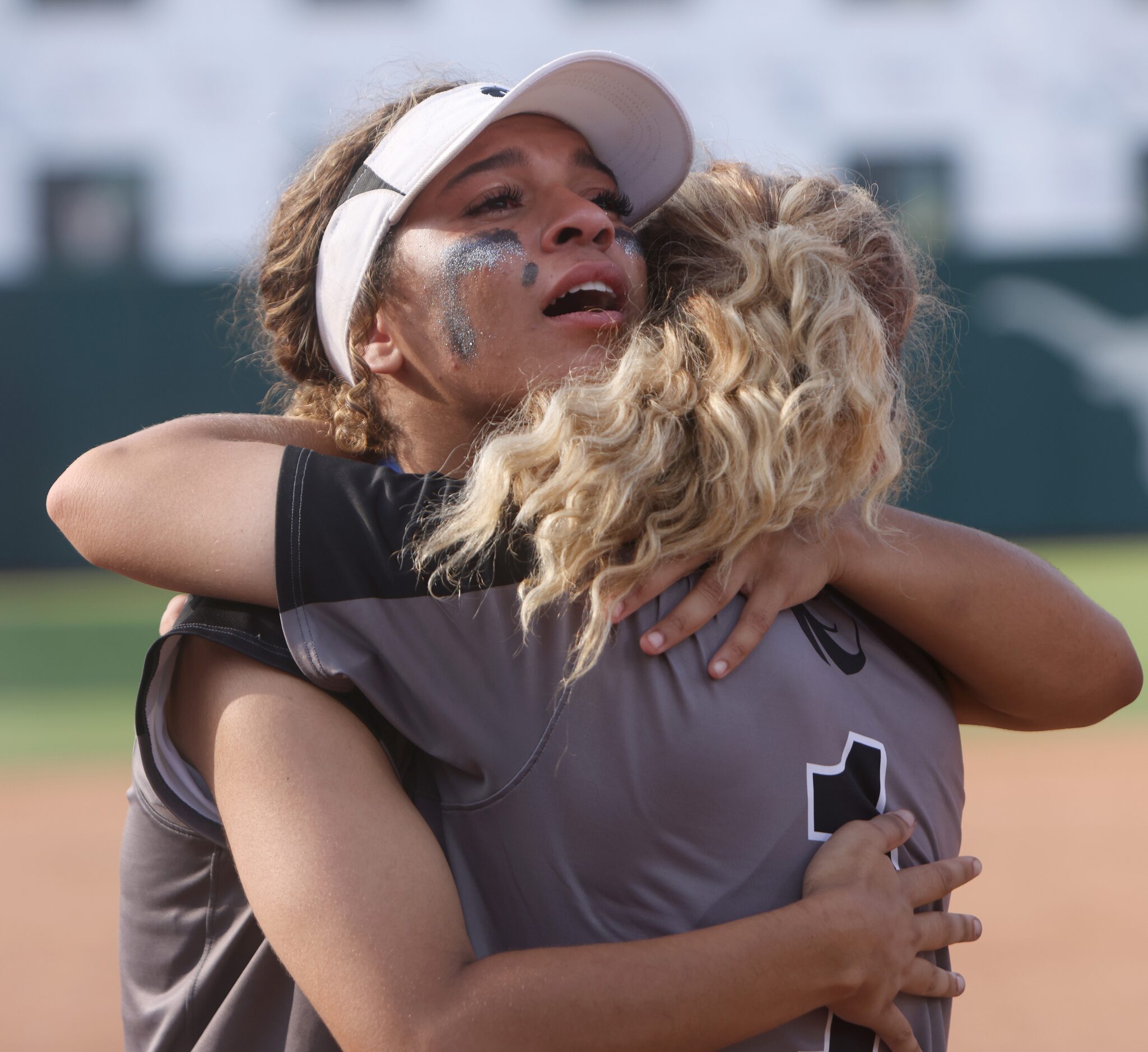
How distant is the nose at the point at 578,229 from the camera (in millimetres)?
2057

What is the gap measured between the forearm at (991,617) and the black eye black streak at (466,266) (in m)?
0.68

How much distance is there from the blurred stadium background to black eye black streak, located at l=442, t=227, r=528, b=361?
61 cm

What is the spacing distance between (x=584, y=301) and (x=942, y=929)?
107 cm

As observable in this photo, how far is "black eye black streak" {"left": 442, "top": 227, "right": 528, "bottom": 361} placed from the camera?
6.70ft

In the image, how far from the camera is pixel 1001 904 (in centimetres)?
502

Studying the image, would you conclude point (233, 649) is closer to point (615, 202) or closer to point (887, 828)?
point (887, 828)

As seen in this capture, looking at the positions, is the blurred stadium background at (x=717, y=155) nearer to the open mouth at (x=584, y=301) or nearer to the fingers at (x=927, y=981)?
the open mouth at (x=584, y=301)

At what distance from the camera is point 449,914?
1431 millimetres

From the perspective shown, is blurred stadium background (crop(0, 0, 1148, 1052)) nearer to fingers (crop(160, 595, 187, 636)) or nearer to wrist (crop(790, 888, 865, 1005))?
fingers (crop(160, 595, 187, 636))

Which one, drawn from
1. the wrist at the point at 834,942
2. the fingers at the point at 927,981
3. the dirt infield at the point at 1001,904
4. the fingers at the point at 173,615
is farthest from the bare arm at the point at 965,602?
the dirt infield at the point at 1001,904

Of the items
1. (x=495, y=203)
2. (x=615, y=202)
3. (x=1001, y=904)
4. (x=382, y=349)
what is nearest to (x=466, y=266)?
(x=495, y=203)

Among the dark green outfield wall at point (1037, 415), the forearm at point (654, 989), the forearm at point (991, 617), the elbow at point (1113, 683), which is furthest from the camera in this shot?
the dark green outfield wall at point (1037, 415)

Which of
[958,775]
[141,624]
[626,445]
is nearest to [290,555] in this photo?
[626,445]

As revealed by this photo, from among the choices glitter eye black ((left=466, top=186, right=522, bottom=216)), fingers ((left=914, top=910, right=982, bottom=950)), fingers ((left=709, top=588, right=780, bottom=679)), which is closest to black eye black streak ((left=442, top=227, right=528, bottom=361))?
glitter eye black ((left=466, top=186, right=522, bottom=216))
